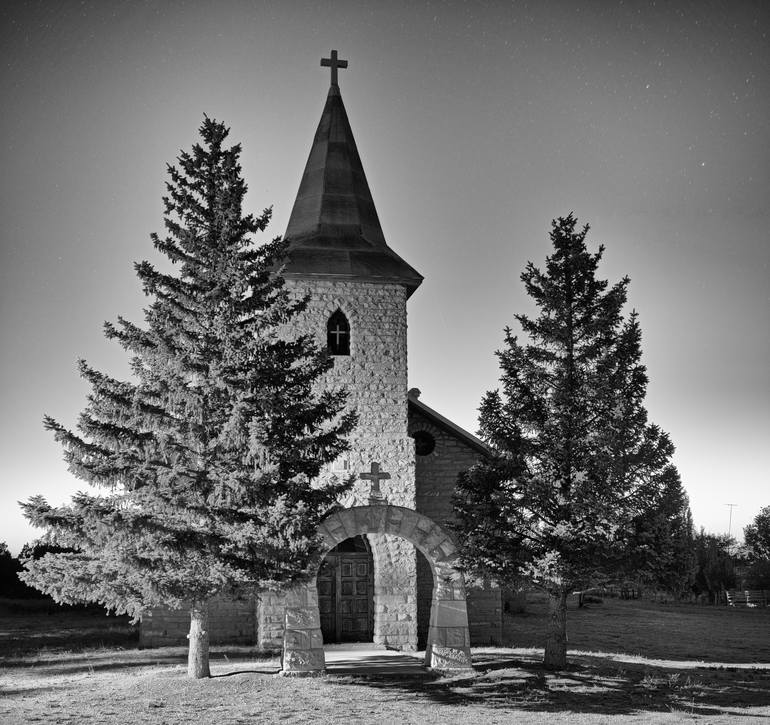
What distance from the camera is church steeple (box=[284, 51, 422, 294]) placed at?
21.3m

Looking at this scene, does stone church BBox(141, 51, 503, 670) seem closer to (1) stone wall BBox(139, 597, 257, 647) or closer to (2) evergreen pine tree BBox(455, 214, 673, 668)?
(1) stone wall BBox(139, 597, 257, 647)

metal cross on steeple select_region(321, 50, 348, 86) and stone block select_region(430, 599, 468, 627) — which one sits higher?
metal cross on steeple select_region(321, 50, 348, 86)

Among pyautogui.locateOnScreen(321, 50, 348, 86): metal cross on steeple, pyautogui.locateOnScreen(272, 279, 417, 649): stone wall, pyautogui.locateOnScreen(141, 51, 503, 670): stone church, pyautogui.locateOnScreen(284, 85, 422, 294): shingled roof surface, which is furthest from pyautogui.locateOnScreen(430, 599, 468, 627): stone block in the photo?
pyautogui.locateOnScreen(321, 50, 348, 86): metal cross on steeple

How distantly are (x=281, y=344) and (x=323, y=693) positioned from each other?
18.9 feet

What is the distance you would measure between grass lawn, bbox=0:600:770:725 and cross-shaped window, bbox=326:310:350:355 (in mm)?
7421

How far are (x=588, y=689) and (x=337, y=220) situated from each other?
1326 centimetres

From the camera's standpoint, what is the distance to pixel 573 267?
663 inches

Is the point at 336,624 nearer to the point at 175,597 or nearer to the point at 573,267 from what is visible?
the point at 175,597

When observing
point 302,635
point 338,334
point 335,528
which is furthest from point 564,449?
point 338,334

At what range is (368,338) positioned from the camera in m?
21.4

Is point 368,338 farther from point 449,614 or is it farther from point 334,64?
point 334,64

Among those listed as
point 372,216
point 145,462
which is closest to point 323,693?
point 145,462

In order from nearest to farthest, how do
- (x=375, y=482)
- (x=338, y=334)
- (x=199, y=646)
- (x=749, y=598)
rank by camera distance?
(x=199, y=646), (x=375, y=482), (x=338, y=334), (x=749, y=598)

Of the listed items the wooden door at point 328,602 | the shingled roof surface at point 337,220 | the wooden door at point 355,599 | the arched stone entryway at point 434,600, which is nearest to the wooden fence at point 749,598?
the wooden door at point 355,599
